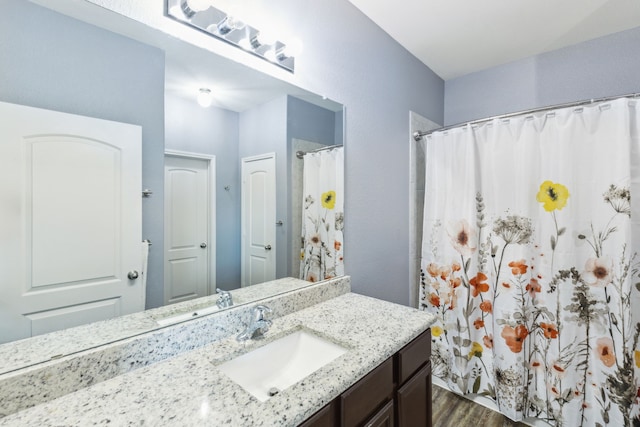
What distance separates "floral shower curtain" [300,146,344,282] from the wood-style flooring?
1.17 metres

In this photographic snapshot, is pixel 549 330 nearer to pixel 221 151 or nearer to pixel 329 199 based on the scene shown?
pixel 329 199

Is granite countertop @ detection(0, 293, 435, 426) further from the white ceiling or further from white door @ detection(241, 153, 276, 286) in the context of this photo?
the white ceiling

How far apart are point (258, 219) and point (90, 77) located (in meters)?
0.72

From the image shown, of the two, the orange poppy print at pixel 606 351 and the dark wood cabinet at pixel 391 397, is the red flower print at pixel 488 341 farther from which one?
the dark wood cabinet at pixel 391 397

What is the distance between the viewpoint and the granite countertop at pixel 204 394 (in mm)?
662

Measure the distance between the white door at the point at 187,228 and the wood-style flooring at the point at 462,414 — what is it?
1.69 metres

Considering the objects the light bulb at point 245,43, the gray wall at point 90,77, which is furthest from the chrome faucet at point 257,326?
the light bulb at point 245,43

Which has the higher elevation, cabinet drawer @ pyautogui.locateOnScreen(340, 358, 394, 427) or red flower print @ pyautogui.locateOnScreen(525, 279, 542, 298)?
red flower print @ pyautogui.locateOnScreen(525, 279, 542, 298)

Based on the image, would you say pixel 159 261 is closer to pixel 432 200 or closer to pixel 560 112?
pixel 432 200

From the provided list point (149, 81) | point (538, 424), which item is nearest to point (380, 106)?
point (149, 81)

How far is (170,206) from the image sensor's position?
39.7 inches

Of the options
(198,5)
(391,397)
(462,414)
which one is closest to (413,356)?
(391,397)

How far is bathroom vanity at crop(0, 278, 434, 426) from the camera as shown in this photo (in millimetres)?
680

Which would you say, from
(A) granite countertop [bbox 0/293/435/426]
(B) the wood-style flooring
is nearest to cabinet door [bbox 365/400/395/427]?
(A) granite countertop [bbox 0/293/435/426]
